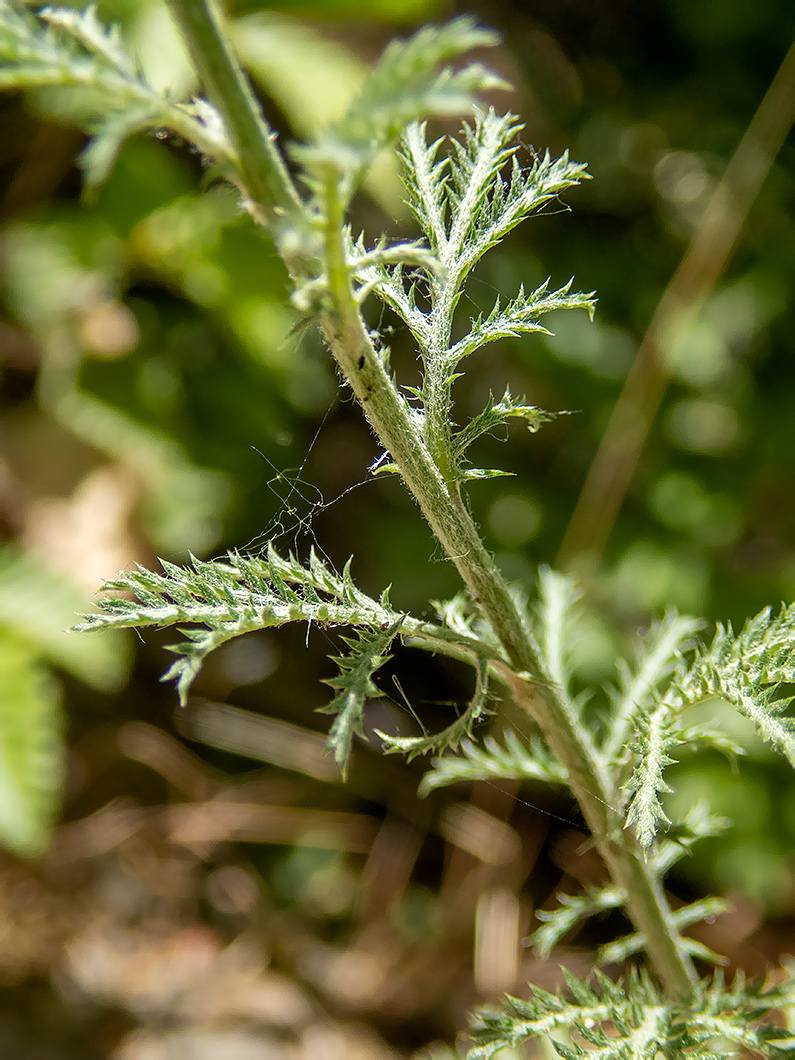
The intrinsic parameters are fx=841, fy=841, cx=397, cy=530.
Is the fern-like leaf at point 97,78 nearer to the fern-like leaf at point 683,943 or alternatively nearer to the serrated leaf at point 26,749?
the fern-like leaf at point 683,943

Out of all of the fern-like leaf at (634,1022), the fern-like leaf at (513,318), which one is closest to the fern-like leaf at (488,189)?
the fern-like leaf at (513,318)

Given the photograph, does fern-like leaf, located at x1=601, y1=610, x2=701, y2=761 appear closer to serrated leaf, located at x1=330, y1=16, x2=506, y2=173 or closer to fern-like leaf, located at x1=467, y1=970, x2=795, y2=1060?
fern-like leaf, located at x1=467, y1=970, x2=795, y2=1060

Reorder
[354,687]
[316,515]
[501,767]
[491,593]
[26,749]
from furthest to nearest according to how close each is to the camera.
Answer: [316,515] < [26,749] < [501,767] < [491,593] < [354,687]

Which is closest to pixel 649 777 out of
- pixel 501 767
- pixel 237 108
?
pixel 501 767

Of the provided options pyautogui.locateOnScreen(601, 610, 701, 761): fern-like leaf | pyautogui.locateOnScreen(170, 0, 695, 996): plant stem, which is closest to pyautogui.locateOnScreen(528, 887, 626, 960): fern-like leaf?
pyautogui.locateOnScreen(170, 0, 695, 996): plant stem

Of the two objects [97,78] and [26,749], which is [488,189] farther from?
[26,749]

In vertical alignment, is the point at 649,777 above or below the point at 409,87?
below

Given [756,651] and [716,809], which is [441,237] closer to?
[756,651]
